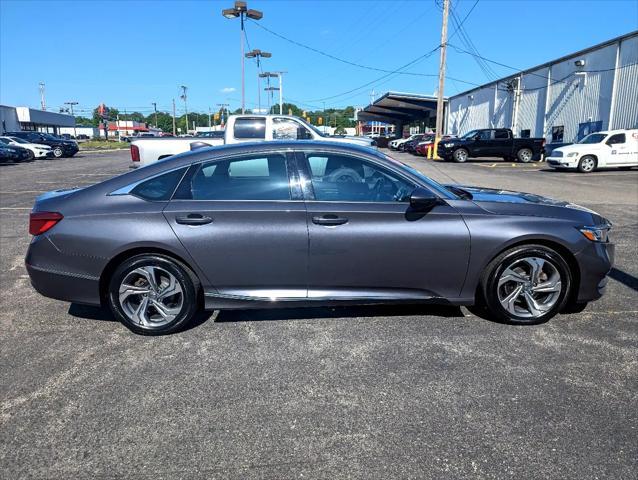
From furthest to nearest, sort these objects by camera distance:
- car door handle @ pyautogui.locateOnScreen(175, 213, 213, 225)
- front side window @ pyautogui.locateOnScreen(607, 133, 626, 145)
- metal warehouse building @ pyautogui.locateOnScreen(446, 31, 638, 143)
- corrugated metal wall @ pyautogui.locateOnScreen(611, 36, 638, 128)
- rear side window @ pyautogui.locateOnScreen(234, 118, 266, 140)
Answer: metal warehouse building @ pyautogui.locateOnScreen(446, 31, 638, 143), corrugated metal wall @ pyautogui.locateOnScreen(611, 36, 638, 128), front side window @ pyautogui.locateOnScreen(607, 133, 626, 145), rear side window @ pyautogui.locateOnScreen(234, 118, 266, 140), car door handle @ pyautogui.locateOnScreen(175, 213, 213, 225)

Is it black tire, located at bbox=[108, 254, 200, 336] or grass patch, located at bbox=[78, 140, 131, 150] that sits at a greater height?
grass patch, located at bbox=[78, 140, 131, 150]

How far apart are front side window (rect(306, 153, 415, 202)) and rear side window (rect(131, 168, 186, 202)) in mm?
1086

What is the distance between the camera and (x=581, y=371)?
3250 millimetres

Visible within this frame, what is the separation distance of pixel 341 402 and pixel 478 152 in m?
26.1

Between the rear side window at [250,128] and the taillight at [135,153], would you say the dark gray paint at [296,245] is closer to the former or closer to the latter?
Result: the taillight at [135,153]

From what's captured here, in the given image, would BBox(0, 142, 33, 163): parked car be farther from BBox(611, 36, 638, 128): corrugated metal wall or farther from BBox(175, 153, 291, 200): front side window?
BBox(611, 36, 638, 128): corrugated metal wall

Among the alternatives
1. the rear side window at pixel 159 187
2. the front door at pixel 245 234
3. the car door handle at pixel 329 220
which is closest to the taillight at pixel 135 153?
the rear side window at pixel 159 187

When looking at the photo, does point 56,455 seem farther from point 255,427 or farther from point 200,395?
point 255,427

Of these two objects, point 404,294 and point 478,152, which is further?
point 478,152

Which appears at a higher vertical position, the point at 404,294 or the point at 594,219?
the point at 594,219

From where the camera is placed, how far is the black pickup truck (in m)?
26.1

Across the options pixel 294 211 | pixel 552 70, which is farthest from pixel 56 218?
pixel 552 70

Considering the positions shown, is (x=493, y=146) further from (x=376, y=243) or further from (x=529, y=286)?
(x=376, y=243)

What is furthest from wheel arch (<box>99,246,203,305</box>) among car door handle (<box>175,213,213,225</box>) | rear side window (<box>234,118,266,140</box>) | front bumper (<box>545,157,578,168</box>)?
front bumper (<box>545,157,578,168</box>)
